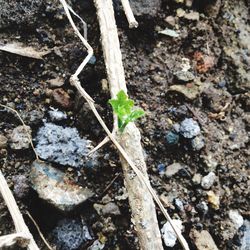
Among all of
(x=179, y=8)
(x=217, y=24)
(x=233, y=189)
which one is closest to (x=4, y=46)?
Result: (x=179, y=8)

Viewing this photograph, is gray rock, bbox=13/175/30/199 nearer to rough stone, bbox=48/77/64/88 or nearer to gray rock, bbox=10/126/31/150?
gray rock, bbox=10/126/31/150

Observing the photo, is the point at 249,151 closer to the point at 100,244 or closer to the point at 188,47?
the point at 188,47

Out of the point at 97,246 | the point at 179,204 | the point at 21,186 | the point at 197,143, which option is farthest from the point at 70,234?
the point at 197,143

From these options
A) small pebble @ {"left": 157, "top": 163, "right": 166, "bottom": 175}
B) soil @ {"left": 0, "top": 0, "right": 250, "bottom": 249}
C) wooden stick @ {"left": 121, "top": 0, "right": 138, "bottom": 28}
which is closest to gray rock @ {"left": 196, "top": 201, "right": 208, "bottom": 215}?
soil @ {"left": 0, "top": 0, "right": 250, "bottom": 249}

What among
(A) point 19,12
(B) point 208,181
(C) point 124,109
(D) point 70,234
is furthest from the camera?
(A) point 19,12

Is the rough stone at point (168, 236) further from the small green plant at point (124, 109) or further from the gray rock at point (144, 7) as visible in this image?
the gray rock at point (144, 7)

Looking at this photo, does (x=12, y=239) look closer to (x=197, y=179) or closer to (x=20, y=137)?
(x=20, y=137)
